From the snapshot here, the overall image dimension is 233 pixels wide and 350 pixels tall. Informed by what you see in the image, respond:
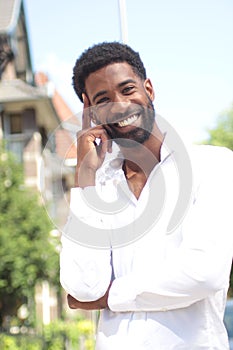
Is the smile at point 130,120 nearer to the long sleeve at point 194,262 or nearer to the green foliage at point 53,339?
the long sleeve at point 194,262

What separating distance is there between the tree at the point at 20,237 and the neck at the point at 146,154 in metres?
17.2

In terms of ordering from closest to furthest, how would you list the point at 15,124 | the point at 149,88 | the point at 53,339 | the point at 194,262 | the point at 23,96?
the point at 194,262
the point at 149,88
the point at 53,339
the point at 23,96
the point at 15,124

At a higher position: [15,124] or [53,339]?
[15,124]

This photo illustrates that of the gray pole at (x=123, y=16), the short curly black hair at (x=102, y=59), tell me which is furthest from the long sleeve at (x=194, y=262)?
the gray pole at (x=123, y=16)

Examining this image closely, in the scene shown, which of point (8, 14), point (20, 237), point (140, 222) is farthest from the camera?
point (8, 14)

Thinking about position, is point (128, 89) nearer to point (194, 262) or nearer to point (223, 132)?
point (194, 262)

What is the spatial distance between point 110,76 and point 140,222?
431mm

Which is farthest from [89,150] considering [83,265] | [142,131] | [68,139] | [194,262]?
[194,262]

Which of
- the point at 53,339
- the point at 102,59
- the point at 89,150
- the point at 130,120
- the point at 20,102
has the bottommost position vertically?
the point at 53,339

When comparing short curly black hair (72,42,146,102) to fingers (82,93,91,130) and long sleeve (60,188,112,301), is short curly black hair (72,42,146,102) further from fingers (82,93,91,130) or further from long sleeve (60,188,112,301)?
long sleeve (60,188,112,301)

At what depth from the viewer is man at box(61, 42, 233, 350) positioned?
2.23 metres

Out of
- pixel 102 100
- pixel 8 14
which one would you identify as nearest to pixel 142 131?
pixel 102 100

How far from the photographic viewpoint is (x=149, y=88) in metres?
2.46

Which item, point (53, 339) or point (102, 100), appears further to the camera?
point (53, 339)
